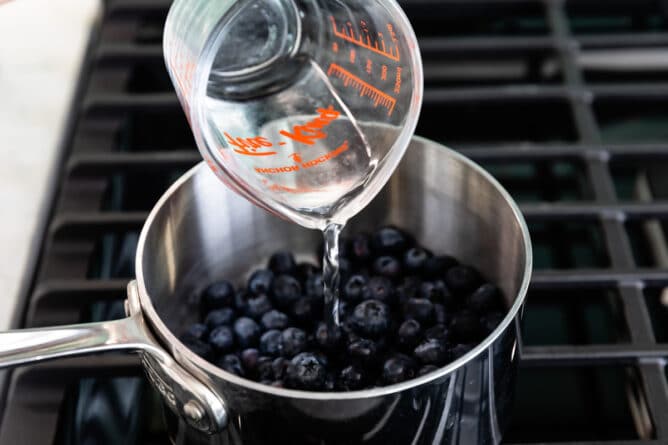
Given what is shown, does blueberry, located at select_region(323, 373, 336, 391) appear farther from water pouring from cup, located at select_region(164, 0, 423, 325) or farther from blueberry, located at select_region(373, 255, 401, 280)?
blueberry, located at select_region(373, 255, 401, 280)

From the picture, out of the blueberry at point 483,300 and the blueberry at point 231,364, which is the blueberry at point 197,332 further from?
the blueberry at point 483,300

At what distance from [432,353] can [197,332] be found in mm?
225

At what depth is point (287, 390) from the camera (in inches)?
24.0

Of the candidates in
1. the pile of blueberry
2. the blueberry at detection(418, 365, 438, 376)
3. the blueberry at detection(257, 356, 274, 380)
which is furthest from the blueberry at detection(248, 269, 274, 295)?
the blueberry at detection(418, 365, 438, 376)

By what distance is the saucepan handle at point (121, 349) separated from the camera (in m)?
0.65

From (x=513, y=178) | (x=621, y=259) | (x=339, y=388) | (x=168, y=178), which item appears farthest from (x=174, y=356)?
(x=513, y=178)

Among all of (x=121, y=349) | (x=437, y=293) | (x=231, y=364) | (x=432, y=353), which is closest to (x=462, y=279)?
(x=437, y=293)

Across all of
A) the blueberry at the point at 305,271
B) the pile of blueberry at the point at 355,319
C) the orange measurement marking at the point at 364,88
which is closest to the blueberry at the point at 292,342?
the pile of blueberry at the point at 355,319

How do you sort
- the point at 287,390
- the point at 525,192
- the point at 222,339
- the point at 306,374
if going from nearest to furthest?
1. the point at 287,390
2. the point at 306,374
3. the point at 222,339
4. the point at 525,192

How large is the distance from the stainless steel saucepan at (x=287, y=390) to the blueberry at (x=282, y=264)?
23 millimetres

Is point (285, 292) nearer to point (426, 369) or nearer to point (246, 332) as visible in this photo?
point (246, 332)

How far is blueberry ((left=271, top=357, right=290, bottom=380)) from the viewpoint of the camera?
0.77 metres

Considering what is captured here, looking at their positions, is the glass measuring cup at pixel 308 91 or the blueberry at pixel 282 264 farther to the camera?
the blueberry at pixel 282 264

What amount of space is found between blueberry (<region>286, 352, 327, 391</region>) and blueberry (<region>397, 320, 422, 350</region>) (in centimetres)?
9
